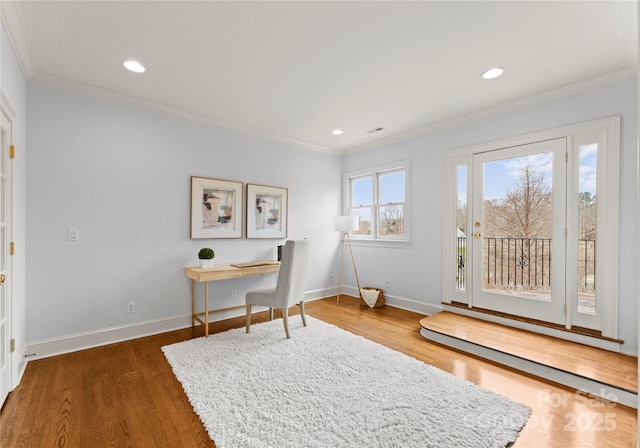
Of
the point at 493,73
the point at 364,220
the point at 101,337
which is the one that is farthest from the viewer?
the point at 364,220

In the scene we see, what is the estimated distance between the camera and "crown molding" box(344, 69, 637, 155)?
264cm

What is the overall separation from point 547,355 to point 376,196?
306cm

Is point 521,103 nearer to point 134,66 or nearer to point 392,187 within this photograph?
point 392,187

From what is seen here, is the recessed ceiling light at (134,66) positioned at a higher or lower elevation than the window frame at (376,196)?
higher

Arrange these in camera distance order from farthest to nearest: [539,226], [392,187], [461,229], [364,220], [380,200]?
[364,220], [380,200], [392,187], [461,229], [539,226]

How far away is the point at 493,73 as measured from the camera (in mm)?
2627

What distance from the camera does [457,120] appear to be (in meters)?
3.72

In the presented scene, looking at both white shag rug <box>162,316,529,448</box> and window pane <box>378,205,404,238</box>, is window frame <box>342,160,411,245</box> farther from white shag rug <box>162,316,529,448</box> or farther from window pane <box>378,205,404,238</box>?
white shag rug <box>162,316,529,448</box>

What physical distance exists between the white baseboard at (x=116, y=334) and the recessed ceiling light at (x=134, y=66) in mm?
2589

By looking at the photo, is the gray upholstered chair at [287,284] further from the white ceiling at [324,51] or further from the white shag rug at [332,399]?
the white ceiling at [324,51]

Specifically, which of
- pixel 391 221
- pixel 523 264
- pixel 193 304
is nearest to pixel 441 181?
pixel 391 221

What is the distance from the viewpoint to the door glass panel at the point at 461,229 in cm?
371

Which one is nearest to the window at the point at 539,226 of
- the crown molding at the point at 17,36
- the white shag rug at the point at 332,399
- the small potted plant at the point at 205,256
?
the white shag rug at the point at 332,399

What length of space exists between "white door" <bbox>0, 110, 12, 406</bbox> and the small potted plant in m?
1.59
